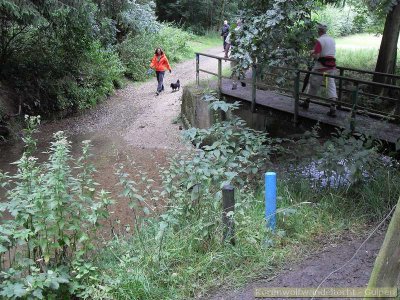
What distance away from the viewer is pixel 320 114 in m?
8.71

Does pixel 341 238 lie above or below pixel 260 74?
below

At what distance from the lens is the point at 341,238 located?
4.52 metres

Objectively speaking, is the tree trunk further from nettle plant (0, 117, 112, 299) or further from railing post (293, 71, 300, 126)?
nettle plant (0, 117, 112, 299)

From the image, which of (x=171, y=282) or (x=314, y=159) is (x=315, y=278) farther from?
(x=314, y=159)

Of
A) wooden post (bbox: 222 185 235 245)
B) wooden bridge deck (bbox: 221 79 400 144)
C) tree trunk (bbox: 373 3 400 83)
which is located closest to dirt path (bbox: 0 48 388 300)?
wooden post (bbox: 222 185 235 245)

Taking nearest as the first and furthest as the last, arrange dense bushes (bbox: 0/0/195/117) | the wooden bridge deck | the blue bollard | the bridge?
the blue bollard
the wooden bridge deck
the bridge
dense bushes (bbox: 0/0/195/117)

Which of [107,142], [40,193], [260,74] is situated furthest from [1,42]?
[40,193]

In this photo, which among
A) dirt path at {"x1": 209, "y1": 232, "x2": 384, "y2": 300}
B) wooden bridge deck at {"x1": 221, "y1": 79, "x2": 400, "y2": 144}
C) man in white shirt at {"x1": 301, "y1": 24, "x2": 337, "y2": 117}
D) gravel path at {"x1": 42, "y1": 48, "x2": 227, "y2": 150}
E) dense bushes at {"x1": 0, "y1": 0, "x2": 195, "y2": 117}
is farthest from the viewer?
gravel path at {"x1": 42, "y1": 48, "x2": 227, "y2": 150}

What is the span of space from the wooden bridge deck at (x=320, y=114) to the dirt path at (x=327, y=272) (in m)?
2.21

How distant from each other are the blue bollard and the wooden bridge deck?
225cm

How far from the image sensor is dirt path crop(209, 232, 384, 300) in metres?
3.75

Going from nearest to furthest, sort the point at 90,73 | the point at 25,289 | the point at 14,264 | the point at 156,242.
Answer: the point at 25,289 → the point at 14,264 → the point at 156,242 → the point at 90,73

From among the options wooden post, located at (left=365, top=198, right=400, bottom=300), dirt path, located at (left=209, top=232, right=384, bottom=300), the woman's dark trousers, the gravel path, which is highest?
wooden post, located at (left=365, top=198, right=400, bottom=300)

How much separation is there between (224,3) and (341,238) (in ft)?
103
